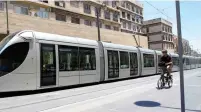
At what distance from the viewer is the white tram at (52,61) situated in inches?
347

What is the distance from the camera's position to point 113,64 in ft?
48.6

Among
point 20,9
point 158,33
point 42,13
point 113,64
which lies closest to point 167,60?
point 113,64

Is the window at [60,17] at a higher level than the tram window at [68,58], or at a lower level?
higher

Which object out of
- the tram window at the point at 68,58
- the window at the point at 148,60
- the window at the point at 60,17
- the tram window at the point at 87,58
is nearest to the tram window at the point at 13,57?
the tram window at the point at 68,58

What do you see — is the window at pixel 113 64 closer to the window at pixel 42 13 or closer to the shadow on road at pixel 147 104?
the shadow on road at pixel 147 104

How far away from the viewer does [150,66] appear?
2148 centimetres

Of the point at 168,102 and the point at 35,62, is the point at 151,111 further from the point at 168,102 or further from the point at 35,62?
the point at 35,62

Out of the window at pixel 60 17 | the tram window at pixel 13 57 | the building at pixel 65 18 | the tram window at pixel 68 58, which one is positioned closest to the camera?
the tram window at pixel 13 57

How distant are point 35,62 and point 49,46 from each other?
110 centimetres

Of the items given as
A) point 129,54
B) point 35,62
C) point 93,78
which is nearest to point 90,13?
point 129,54

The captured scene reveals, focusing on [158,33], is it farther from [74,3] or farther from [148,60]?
[148,60]

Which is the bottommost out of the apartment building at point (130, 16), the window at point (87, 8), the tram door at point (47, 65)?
the tram door at point (47, 65)

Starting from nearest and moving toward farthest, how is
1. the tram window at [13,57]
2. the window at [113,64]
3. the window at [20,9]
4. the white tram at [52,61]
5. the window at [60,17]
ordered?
1. the tram window at [13,57]
2. the white tram at [52,61]
3. the window at [113,64]
4. the window at [20,9]
5. the window at [60,17]

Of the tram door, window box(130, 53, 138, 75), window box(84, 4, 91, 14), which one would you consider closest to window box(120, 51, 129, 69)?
window box(130, 53, 138, 75)
